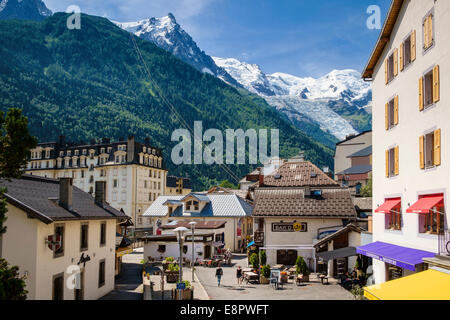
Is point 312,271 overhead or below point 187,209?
below

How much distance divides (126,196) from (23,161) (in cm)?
7407

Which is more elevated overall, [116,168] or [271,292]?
[116,168]

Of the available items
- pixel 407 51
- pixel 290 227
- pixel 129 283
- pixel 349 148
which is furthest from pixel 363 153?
pixel 407 51

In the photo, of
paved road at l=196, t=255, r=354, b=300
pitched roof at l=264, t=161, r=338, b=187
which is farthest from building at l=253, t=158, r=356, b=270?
paved road at l=196, t=255, r=354, b=300

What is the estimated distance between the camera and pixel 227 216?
5728 centimetres

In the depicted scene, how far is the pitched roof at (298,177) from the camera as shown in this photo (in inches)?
1773

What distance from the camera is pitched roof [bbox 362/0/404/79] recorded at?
22069 mm

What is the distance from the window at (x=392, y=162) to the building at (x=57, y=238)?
16475 mm

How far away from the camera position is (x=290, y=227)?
38.5m

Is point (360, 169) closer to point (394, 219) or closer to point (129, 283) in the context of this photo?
point (129, 283)

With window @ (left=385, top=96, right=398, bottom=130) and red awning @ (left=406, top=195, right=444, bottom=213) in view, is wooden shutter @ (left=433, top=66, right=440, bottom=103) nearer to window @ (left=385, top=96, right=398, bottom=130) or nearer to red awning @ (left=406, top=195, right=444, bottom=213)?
red awning @ (left=406, top=195, right=444, bottom=213)

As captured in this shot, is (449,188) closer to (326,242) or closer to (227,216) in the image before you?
(326,242)

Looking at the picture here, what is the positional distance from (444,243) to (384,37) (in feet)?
41.5
